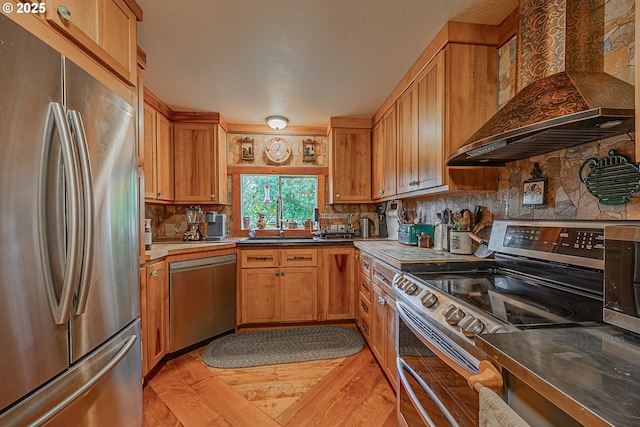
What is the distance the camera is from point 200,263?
238 cm

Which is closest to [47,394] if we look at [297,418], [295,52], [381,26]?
[297,418]

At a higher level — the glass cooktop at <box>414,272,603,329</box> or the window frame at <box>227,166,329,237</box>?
the window frame at <box>227,166,329,237</box>

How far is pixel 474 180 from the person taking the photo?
1651 mm

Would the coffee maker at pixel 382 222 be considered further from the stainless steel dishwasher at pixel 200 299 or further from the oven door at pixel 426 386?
the oven door at pixel 426 386

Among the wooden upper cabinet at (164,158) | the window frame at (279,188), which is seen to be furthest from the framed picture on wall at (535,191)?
the wooden upper cabinet at (164,158)

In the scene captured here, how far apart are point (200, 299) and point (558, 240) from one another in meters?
2.56

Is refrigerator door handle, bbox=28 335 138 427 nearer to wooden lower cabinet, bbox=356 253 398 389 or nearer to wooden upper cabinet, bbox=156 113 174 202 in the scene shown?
wooden lower cabinet, bbox=356 253 398 389

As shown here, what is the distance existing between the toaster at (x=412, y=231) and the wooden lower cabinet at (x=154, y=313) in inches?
82.4

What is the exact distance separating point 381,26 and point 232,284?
2.50 metres

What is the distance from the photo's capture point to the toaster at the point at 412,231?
7.32ft

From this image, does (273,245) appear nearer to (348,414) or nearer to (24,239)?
(348,414)

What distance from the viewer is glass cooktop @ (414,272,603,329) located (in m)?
0.84

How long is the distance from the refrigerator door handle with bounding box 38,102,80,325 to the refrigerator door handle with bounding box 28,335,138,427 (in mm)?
264

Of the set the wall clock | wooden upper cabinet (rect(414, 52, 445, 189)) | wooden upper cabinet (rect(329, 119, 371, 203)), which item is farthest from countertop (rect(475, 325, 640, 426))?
the wall clock
